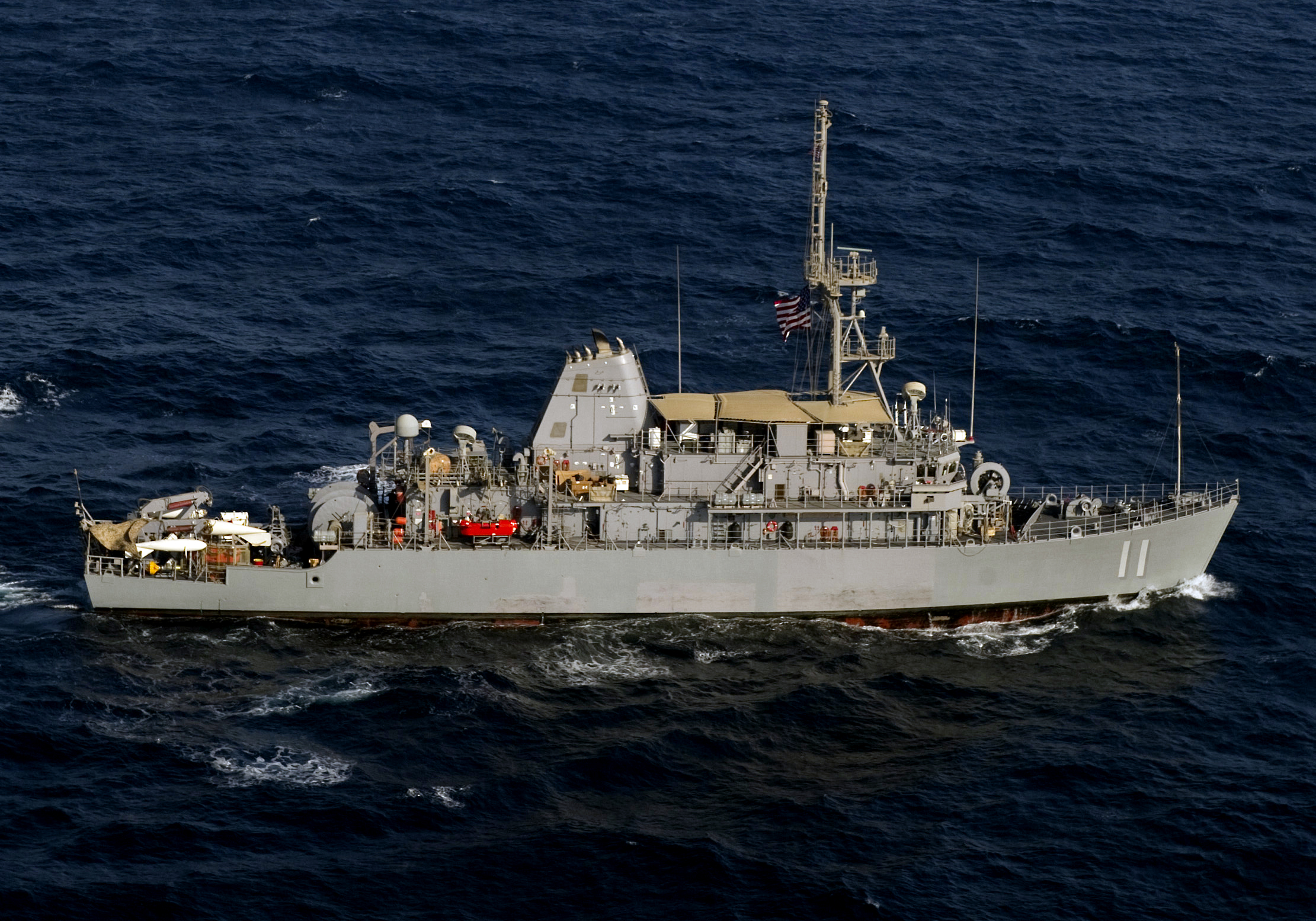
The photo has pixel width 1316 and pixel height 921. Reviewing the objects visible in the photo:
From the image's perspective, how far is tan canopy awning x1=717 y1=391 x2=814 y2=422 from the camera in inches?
2409

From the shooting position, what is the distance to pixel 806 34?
107 meters

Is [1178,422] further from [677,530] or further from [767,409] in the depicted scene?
[677,530]

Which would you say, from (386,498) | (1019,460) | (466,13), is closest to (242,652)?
(386,498)

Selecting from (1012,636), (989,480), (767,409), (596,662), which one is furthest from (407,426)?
(1012,636)

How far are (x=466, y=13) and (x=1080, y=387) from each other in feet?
160

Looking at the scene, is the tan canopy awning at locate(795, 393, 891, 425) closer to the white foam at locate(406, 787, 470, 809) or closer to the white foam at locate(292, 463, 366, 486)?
the white foam at locate(292, 463, 366, 486)

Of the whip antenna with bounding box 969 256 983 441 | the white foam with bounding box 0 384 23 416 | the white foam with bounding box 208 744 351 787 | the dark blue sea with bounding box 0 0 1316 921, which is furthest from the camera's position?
the white foam with bounding box 0 384 23 416

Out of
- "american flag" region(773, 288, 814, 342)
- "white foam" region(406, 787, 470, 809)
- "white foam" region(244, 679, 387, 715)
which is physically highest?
"american flag" region(773, 288, 814, 342)

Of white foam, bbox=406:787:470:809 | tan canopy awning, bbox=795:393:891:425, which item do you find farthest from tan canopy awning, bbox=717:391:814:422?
white foam, bbox=406:787:470:809

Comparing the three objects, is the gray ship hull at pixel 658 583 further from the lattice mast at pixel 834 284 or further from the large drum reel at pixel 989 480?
the lattice mast at pixel 834 284

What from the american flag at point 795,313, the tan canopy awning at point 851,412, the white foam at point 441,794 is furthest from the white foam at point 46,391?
the white foam at point 441,794

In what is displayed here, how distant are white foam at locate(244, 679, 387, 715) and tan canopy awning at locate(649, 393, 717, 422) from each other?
13.3 meters

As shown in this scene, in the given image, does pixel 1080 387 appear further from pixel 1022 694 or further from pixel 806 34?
pixel 806 34

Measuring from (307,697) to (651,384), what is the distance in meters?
24.2
